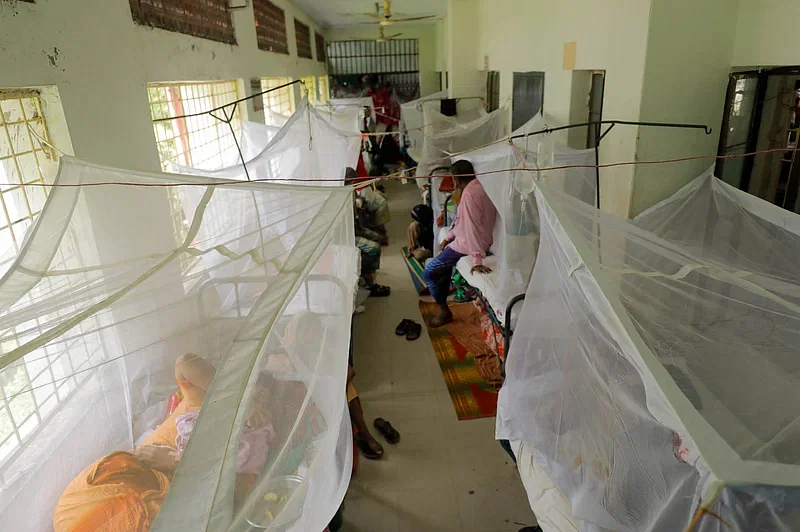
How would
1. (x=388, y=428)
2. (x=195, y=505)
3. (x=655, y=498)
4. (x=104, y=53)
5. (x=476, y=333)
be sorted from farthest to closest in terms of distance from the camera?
1. (x=476, y=333)
2. (x=388, y=428)
3. (x=104, y=53)
4. (x=655, y=498)
5. (x=195, y=505)

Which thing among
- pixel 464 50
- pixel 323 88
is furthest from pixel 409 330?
pixel 323 88

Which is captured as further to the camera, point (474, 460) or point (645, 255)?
point (474, 460)

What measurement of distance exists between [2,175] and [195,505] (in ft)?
5.53

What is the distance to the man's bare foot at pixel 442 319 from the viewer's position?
Answer: 384cm

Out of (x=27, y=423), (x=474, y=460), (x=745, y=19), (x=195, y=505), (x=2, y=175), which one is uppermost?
(x=745, y=19)

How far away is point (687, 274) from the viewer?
154cm

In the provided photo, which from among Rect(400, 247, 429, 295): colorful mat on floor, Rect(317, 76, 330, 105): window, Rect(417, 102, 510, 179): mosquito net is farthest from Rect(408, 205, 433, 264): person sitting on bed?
Rect(317, 76, 330, 105): window

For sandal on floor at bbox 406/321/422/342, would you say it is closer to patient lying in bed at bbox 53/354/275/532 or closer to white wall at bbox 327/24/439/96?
patient lying in bed at bbox 53/354/275/532

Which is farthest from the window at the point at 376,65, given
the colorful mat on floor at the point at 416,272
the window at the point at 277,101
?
the colorful mat on floor at the point at 416,272

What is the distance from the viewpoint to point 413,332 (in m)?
3.72

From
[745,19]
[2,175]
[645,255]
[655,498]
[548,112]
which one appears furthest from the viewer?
[548,112]

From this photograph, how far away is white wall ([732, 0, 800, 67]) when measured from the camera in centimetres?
189

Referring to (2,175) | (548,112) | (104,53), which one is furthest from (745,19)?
(2,175)

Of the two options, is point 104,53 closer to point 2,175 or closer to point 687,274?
point 2,175
